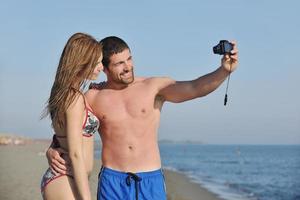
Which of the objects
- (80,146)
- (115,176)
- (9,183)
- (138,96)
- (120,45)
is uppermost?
(120,45)

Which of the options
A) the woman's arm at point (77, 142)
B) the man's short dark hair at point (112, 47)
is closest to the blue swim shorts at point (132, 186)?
the woman's arm at point (77, 142)

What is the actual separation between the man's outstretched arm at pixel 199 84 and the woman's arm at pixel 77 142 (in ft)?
A: 3.62

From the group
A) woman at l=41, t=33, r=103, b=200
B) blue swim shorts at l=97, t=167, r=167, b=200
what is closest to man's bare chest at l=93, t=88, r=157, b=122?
blue swim shorts at l=97, t=167, r=167, b=200

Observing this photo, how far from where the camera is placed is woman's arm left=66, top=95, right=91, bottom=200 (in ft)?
13.1

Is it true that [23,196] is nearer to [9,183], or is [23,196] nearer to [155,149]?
[9,183]

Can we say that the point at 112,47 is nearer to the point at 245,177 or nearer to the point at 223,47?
the point at 223,47

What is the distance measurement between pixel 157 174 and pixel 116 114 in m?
0.65

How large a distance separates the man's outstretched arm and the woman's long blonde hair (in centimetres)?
102

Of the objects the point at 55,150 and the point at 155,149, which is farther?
the point at 155,149

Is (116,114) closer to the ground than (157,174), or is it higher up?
higher up

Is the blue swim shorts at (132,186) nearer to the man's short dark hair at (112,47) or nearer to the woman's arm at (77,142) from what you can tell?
the woman's arm at (77,142)

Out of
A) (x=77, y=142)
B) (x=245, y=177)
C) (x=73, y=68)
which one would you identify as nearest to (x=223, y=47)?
(x=73, y=68)

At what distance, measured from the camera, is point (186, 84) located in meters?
4.82

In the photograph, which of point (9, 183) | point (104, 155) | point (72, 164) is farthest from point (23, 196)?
point (72, 164)
